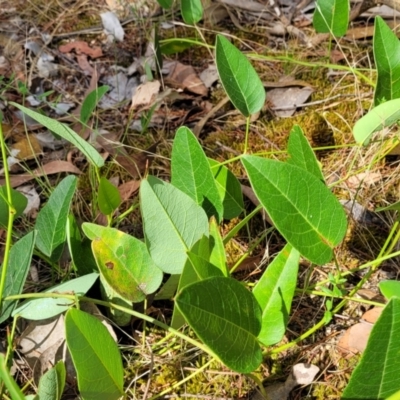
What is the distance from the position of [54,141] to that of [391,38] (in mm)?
856

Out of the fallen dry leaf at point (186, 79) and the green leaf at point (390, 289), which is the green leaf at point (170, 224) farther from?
the fallen dry leaf at point (186, 79)

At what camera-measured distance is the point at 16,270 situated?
920 mm

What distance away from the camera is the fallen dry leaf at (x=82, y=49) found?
1.79 meters

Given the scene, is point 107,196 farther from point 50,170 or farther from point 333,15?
point 333,15

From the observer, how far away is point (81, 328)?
29.3 inches

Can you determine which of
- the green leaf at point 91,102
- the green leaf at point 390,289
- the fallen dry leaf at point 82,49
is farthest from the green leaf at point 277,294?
the fallen dry leaf at point 82,49

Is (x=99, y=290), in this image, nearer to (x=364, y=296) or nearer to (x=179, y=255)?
(x=179, y=255)

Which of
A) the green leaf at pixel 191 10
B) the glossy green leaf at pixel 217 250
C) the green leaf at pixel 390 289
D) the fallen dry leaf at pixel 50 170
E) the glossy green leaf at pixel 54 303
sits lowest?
the fallen dry leaf at pixel 50 170

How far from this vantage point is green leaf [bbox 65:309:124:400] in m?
0.73

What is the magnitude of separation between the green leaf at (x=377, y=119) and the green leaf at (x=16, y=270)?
0.57m

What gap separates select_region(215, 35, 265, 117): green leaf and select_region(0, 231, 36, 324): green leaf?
1.43ft

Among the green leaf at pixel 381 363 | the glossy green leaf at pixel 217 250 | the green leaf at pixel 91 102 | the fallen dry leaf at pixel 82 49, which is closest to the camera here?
the green leaf at pixel 381 363

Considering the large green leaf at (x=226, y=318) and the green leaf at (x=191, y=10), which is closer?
the large green leaf at (x=226, y=318)

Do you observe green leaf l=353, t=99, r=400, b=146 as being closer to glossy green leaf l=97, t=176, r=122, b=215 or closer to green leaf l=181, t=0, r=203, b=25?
glossy green leaf l=97, t=176, r=122, b=215
